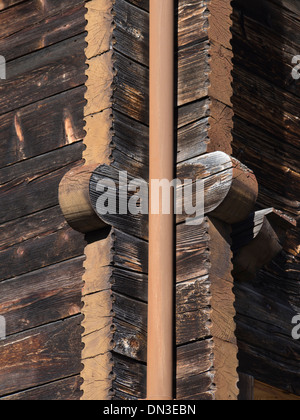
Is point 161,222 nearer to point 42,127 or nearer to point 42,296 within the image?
point 42,296

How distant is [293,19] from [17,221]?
5.80 ft

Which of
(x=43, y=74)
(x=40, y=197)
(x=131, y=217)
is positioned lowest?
(x=131, y=217)

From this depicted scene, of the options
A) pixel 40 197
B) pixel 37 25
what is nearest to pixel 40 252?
pixel 40 197

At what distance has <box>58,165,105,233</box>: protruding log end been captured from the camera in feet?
13.6

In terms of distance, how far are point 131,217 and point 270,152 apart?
1.22 m

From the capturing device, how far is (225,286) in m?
4.13

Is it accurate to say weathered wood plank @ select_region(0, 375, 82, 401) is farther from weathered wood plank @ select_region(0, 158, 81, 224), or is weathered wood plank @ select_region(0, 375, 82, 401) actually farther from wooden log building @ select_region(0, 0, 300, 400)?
weathered wood plank @ select_region(0, 158, 81, 224)

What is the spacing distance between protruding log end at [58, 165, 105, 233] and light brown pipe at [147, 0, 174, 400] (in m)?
0.22

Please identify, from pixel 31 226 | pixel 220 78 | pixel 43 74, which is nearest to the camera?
pixel 220 78

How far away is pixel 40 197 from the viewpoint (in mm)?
4875

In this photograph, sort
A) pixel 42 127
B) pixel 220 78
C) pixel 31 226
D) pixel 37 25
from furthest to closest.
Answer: pixel 37 25, pixel 42 127, pixel 31 226, pixel 220 78

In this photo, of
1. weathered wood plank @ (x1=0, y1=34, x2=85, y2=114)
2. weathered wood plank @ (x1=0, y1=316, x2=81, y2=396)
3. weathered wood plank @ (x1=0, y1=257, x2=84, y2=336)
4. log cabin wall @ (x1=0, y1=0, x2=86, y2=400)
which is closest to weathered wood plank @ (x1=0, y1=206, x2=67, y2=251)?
log cabin wall @ (x1=0, y1=0, x2=86, y2=400)

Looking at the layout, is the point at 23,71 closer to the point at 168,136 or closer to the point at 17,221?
the point at 17,221
